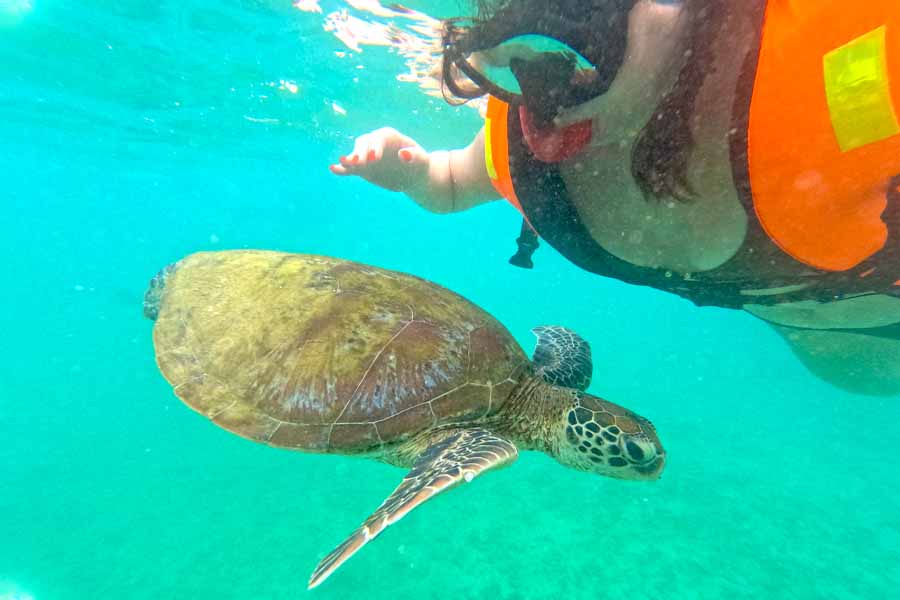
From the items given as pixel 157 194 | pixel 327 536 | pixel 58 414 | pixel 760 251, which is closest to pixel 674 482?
pixel 327 536

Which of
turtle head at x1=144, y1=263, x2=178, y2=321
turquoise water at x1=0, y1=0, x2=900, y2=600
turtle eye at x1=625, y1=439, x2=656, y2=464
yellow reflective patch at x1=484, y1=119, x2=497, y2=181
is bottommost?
turquoise water at x1=0, y1=0, x2=900, y2=600

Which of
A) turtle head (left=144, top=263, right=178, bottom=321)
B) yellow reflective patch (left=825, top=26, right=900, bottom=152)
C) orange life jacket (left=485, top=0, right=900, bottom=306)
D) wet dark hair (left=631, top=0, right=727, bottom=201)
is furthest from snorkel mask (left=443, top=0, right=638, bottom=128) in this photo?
turtle head (left=144, top=263, right=178, bottom=321)

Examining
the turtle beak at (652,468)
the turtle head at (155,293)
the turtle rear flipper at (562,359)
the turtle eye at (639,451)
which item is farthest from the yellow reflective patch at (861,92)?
the turtle head at (155,293)

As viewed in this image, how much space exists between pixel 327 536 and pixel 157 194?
140 ft

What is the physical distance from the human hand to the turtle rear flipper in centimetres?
173

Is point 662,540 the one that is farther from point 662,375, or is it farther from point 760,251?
point 662,375

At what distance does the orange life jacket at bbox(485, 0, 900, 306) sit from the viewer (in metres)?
1.14

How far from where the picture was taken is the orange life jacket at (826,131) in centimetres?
114

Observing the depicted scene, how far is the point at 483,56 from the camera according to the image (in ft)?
5.01

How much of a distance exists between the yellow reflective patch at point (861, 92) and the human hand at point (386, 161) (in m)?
2.04

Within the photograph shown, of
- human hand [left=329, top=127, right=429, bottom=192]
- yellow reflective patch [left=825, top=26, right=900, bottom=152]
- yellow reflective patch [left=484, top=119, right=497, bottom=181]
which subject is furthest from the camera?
human hand [left=329, top=127, right=429, bottom=192]

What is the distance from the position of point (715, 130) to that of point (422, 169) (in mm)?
1877

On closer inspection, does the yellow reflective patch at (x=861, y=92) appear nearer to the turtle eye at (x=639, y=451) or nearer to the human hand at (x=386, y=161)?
the turtle eye at (x=639, y=451)

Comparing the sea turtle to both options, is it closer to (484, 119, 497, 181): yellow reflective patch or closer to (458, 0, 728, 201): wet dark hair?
(484, 119, 497, 181): yellow reflective patch
